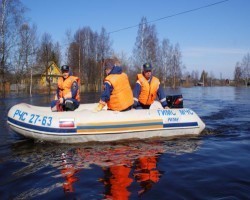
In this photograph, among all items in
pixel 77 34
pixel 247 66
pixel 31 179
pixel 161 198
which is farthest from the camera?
pixel 247 66

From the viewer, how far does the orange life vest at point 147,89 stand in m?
8.58

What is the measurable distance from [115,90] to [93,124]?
0.94m

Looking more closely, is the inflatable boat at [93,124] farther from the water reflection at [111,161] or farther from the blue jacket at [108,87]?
the blue jacket at [108,87]

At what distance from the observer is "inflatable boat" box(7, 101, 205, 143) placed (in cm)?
740

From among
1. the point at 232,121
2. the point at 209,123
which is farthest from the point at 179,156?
the point at 232,121

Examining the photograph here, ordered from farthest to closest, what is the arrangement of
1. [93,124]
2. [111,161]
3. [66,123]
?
[93,124] → [66,123] → [111,161]

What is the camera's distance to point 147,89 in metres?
8.63

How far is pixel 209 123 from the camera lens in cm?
1149

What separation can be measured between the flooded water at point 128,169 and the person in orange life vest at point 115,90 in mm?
896

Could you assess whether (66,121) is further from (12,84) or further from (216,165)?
(12,84)

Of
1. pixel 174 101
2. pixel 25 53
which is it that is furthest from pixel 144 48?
pixel 174 101

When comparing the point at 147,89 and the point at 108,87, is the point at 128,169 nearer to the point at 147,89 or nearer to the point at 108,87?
the point at 108,87

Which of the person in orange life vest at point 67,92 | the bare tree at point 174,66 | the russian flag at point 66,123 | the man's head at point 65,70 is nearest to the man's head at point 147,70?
the person in orange life vest at point 67,92

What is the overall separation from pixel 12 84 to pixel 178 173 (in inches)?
1659
